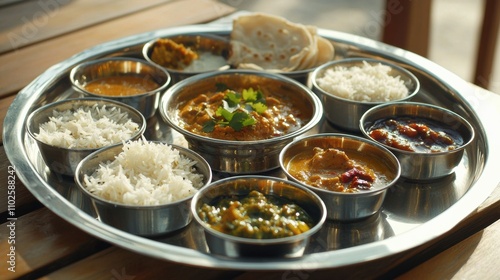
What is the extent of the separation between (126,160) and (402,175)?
3.54 feet

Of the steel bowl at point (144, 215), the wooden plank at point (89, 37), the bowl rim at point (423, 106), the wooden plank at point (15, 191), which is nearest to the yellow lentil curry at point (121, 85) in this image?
the wooden plank at point (89, 37)

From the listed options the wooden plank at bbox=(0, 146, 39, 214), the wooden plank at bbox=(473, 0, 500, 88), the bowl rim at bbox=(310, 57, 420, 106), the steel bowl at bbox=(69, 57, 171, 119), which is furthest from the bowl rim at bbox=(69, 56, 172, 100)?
the wooden plank at bbox=(473, 0, 500, 88)

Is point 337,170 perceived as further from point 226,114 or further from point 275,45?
point 275,45

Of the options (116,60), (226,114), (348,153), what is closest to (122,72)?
(116,60)

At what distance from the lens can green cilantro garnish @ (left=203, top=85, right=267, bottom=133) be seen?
9.05 ft

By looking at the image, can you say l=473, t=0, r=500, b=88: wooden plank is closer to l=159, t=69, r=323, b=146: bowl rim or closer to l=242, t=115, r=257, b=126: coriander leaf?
l=159, t=69, r=323, b=146: bowl rim

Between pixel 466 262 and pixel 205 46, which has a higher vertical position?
pixel 205 46

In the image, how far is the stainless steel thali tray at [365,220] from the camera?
82.1 inches

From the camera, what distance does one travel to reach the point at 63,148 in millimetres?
2570

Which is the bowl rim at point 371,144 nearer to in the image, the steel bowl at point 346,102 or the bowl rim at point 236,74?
the bowl rim at point 236,74

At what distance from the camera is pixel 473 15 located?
7508 mm

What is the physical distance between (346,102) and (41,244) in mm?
1441

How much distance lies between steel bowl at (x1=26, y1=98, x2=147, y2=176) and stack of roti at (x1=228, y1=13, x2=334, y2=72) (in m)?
0.78

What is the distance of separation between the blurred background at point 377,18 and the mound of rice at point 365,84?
333 centimetres
